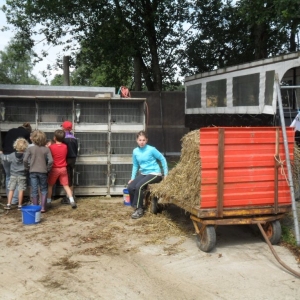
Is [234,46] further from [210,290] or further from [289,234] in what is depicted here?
[210,290]

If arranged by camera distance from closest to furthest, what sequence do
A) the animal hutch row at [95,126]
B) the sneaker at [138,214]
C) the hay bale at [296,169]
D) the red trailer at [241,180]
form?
the red trailer at [241,180], the hay bale at [296,169], the sneaker at [138,214], the animal hutch row at [95,126]

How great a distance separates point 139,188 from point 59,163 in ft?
6.01

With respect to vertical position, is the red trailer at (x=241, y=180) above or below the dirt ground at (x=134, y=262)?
above

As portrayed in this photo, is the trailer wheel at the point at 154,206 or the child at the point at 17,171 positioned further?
the child at the point at 17,171

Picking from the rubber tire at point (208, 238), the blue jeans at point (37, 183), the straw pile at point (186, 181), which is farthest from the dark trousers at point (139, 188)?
the rubber tire at point (208, 238)

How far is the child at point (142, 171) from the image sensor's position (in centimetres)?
711

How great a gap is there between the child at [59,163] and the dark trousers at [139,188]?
1390mm

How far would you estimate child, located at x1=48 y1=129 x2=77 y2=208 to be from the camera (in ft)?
26.1

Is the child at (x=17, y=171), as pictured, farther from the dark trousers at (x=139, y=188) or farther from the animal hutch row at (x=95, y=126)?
the dark trousers at (x=139, y=188)

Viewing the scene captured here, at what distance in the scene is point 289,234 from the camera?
5.82m

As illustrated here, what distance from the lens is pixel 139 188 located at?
23.3 feet

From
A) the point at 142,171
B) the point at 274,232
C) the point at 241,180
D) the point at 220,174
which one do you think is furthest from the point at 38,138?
the point at 274,232

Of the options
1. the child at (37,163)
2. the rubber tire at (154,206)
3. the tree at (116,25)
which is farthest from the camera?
the tree at (116,25)

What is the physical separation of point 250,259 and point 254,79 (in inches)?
260
